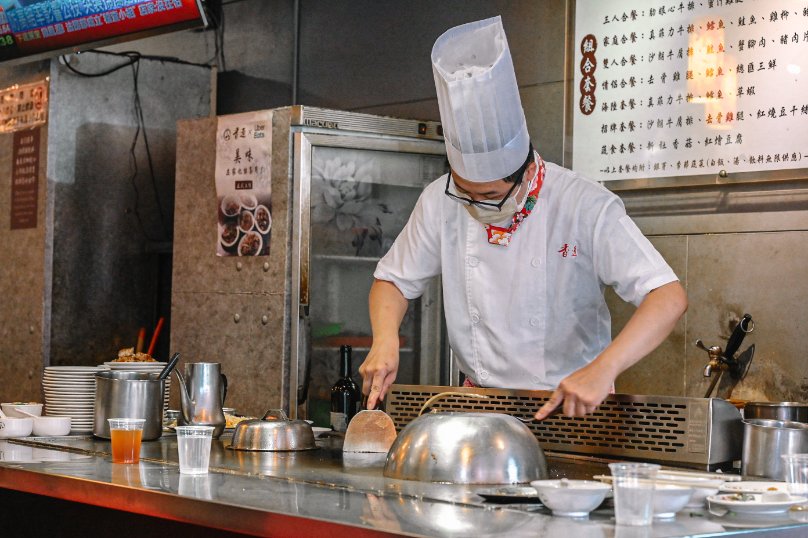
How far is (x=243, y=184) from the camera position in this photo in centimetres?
501

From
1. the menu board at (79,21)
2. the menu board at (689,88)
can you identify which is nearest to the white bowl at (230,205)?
the menu board at (79,21)

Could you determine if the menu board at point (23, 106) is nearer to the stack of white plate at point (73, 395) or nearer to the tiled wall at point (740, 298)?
the stack of white plate at point (73, 395)

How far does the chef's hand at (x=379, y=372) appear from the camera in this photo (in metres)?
2.94

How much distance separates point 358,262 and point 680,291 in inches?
95.1

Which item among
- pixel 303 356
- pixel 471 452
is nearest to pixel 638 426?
pixel 471 452

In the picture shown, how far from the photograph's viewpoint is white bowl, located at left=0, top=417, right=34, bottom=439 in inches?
124

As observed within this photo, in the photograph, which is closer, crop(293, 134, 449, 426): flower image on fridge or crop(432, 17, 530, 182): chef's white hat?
crop(432, 17, 530, 182): chef's white hat

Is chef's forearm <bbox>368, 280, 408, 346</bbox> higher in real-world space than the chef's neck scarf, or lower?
lower

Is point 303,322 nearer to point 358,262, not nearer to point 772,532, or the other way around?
point 358,262

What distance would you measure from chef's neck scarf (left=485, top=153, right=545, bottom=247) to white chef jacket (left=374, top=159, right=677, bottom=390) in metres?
0.02

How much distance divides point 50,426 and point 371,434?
3.35 ft

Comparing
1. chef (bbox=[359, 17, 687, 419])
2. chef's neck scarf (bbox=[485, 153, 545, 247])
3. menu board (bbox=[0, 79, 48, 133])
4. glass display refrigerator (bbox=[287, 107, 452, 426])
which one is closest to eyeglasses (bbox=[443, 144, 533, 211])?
chef (bbox=[359, 17, 687, 419])

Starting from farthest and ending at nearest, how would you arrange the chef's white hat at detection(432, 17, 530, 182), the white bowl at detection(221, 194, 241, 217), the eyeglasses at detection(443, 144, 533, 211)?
the white bowl at detection(221, 194, 241, 217), the eyeglasses at detection(443, 144, 533, 211), the chef's white hat at detection(432, 17, 530, 182)

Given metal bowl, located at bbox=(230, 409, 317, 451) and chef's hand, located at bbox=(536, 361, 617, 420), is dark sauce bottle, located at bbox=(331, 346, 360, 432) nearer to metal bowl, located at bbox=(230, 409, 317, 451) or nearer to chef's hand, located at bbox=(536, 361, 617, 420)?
metal bowl, located at bbox=(230, 409, 317, 451)
